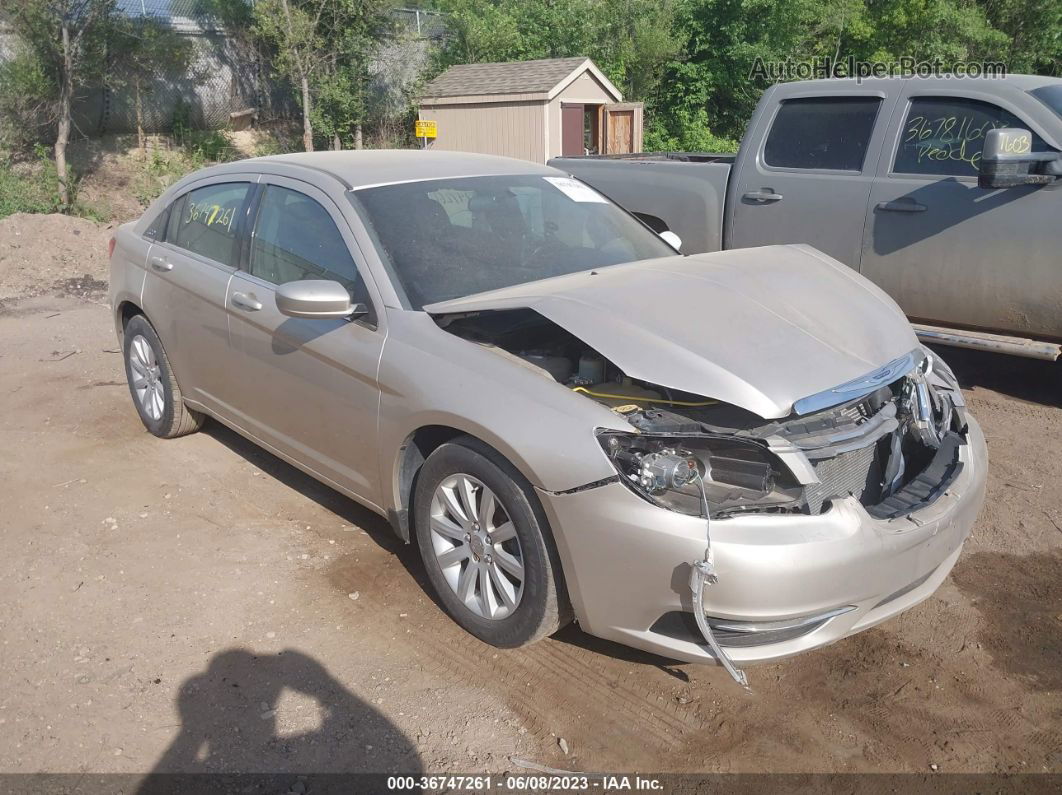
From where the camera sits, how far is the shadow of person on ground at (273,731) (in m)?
2.88

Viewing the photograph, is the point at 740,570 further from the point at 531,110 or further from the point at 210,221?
the point at 531,110

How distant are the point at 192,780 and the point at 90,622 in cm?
117

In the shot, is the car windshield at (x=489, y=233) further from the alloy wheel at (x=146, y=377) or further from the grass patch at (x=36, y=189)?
the grass patch at (x=36, y=189)

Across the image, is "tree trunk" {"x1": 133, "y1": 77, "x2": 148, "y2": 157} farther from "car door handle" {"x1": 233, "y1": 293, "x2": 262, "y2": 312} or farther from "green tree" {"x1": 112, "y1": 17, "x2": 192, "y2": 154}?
"car door handle" {"x1": 233, "y1": 293, "x2": 262, "y2": 312}

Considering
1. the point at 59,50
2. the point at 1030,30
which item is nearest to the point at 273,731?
the point at 59,50

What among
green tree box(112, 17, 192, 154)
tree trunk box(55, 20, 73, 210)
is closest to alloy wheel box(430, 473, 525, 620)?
tree trunk box(55, 20, 73, 210)

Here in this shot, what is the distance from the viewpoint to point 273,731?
120 inches

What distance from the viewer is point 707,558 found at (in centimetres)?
273

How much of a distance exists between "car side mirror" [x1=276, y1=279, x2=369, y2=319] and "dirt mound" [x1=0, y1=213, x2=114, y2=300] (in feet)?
25.2

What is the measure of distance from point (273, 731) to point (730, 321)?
209 cm

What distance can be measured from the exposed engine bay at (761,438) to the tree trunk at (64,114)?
13.0 m

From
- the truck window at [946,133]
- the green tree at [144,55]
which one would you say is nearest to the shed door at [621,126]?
the green tree at [144,55]

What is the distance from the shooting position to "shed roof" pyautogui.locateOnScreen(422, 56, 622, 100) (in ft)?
62.5

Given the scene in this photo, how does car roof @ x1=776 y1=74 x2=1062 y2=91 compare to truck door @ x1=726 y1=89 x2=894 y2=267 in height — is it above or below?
above
